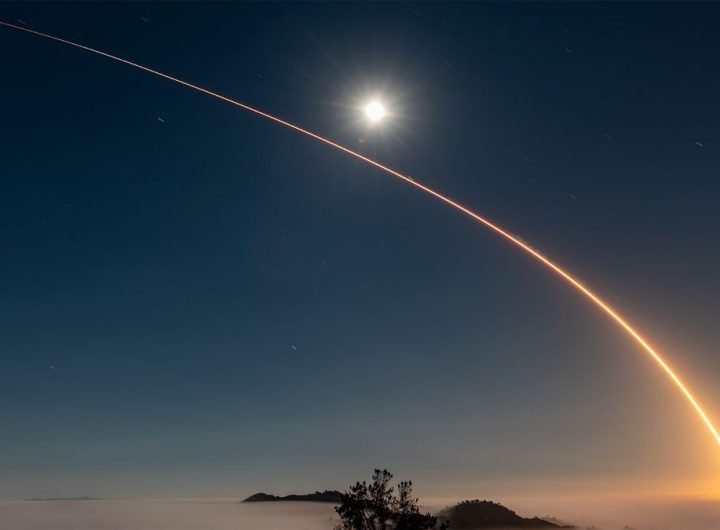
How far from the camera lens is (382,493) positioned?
66.1 meters

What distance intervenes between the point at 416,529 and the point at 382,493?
4950mm

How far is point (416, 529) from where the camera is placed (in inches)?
2502

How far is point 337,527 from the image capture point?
65062mm

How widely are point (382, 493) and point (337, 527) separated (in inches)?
224

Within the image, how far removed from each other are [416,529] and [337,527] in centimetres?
810
